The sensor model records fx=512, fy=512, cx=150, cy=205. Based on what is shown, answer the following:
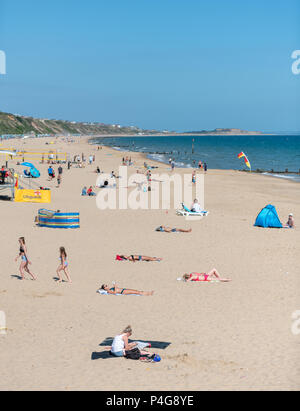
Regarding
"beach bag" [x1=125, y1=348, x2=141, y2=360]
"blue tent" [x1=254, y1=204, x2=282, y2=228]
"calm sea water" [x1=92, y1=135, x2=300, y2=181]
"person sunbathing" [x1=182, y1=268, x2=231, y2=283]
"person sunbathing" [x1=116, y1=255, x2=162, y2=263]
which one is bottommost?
"beach bag" [x1=125, y1=348, x2=141, y2=360]

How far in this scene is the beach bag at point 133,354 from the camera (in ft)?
27.7

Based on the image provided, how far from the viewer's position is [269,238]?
712 inches

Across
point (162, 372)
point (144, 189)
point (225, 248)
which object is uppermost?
point (144, 189)

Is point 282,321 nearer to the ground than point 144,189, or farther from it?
nearer to the ground

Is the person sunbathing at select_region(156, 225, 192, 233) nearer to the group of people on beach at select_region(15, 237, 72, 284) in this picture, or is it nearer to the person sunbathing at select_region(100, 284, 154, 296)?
the group of people on beach at select_region(15, 237, 72, 284)

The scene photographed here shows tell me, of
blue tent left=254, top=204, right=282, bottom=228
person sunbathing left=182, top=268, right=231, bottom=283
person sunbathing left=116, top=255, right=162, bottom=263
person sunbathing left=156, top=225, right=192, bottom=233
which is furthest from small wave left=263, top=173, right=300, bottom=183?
person sunbathing left=182, top=268, right=231, bottom=283

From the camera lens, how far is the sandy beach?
309 inches

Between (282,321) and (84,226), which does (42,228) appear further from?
(282,321)

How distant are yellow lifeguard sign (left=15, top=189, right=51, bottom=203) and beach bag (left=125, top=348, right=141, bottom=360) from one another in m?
16.9

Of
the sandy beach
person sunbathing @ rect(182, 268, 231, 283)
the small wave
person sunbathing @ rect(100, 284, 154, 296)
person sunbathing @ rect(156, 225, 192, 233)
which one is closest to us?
the sandy beach

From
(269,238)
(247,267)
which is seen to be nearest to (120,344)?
(247,267)

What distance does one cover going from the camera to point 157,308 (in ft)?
35.8

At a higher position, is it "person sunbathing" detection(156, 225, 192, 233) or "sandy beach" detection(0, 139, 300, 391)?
"person sunbathing" detection(156, 225, 192, 233)
